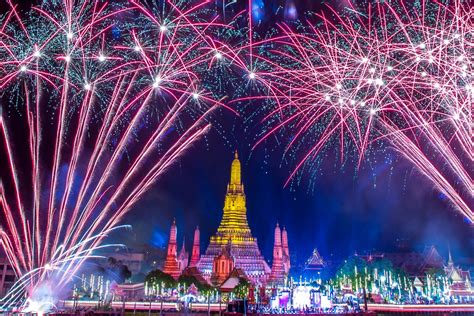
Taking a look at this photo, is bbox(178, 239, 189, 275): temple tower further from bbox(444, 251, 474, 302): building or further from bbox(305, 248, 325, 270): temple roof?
bbox(444, 251, 474, 302): building

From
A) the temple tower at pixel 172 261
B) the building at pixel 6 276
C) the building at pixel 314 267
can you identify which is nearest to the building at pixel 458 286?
the building at pixel 314 267

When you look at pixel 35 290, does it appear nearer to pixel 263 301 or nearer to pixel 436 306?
pixel 263 301

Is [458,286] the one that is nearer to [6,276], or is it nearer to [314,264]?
[314,264]

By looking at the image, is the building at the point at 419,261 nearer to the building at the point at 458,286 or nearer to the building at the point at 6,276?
the building at the point at 458,286

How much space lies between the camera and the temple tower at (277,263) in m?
64.0

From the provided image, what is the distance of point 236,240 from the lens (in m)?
69.0

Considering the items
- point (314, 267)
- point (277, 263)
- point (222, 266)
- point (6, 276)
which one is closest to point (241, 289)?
point (222, 266)

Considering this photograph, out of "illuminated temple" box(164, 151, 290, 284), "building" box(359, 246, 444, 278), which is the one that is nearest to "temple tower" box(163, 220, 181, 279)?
"illuminated temple" box(164, 151, 290, 284)

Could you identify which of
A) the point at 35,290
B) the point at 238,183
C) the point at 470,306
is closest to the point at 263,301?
the point at 470,306

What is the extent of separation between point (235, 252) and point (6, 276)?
32.0 metres

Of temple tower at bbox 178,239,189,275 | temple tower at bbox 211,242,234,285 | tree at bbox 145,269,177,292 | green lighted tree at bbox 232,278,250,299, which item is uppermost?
temple tower at bbox 178,239,189,275

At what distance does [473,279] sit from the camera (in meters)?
69.4

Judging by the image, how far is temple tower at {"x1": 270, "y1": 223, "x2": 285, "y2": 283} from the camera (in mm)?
63984

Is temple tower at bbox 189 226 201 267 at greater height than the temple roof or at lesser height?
greater
